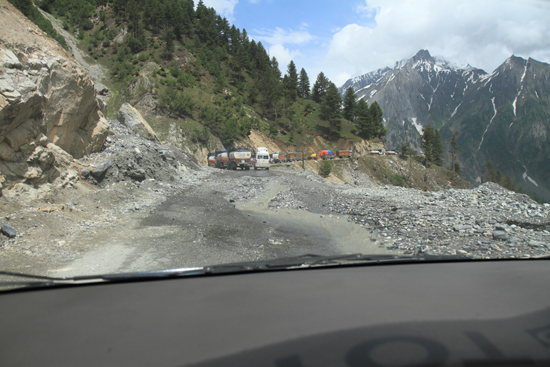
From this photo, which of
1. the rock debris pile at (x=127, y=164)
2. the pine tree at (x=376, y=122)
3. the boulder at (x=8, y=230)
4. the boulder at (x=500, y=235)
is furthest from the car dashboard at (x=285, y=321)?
the pine tree at (x=376, y=122)

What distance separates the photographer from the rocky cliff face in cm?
954

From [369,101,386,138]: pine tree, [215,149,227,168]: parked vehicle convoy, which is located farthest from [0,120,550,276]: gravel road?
[369,101,386,138]: pine tree

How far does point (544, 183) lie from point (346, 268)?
780 feet

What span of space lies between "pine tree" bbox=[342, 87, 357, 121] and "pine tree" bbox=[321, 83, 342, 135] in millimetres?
12442

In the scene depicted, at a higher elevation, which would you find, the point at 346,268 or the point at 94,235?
the point at 346,268

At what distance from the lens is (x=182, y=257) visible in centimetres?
630

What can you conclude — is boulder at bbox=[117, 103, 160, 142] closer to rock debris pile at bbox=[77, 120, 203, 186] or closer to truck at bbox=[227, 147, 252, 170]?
rock debris pile at bbox=[77, 120, 203, 186]

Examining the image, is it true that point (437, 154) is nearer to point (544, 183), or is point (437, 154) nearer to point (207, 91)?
point (207, 91)

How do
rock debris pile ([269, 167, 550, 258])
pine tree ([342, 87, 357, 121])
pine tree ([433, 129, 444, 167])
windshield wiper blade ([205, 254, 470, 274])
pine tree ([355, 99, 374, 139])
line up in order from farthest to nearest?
pine tree ([342, 87, 357, 121]) → pine tree ([433, 129, 444, 167]) → pine tree ([355, 99, 374, 139]) → rock debris pile ([269, 167, 550, 258]) → windshield wiper blade ([205, 254, 470, 274])

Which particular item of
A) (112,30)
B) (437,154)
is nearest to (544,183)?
(437,154)

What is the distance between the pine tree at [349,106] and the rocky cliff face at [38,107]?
8827 centimetres

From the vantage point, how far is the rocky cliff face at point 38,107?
31.3 ft

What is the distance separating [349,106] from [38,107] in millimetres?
93833

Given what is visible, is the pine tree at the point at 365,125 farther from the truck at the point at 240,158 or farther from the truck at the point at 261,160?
the truck at the point at 240,158
